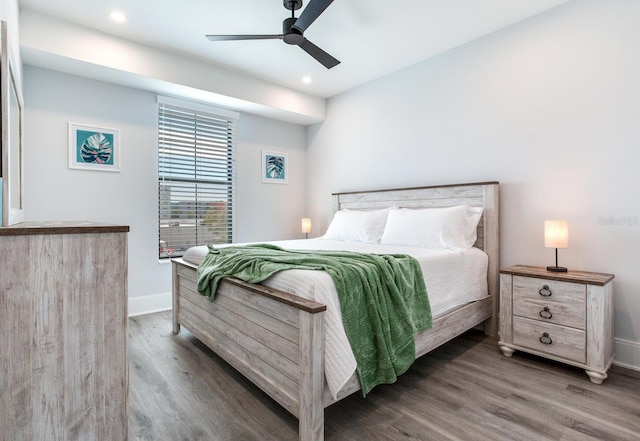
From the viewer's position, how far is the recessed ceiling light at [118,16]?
2707 mm

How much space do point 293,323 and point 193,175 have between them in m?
3.06

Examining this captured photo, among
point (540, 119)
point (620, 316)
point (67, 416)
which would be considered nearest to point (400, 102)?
point (540, 119)

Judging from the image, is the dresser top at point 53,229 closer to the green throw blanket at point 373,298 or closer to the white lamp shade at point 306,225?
the green throw blanket at point 373,298

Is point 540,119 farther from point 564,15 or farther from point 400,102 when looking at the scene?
point 400,102

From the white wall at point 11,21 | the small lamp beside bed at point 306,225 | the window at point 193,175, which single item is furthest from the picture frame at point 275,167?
the white wall at point 11,21

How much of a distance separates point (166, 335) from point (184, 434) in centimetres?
148

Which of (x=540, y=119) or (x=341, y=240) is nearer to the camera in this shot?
(x=540, y=119)

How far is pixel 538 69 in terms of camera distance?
2.76 meters

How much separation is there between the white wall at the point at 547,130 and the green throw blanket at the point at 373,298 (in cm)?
147

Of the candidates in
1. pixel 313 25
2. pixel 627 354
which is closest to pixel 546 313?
pixel 627 354

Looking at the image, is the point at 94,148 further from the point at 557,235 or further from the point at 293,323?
the point at 557,235

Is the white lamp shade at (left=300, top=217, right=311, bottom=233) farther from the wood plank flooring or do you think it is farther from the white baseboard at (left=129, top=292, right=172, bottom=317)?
the wood plank flooring

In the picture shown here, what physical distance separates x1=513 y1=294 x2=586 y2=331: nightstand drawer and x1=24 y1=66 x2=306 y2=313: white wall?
3.24 metres

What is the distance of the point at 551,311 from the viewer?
228 centimetres
